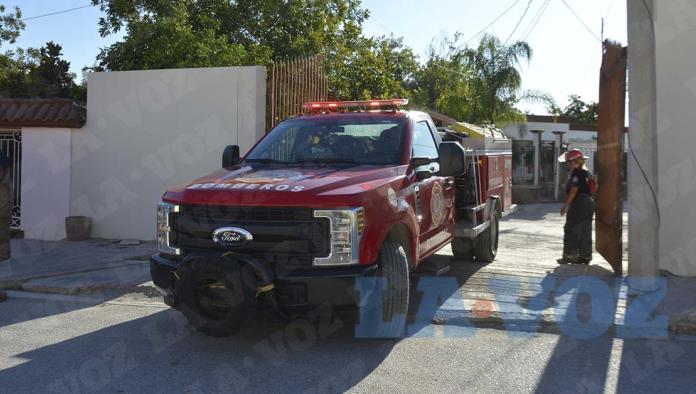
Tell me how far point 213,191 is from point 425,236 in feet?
6.89

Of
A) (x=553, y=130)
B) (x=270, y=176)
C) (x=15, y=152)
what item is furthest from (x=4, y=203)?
(x=553, y=130)

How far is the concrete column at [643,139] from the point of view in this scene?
6.79m

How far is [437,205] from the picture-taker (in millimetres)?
6438

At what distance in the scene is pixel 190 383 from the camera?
4344 millimetres

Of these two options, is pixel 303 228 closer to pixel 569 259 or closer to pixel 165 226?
pixel 165 226

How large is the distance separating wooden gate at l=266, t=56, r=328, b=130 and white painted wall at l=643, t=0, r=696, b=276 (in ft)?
17.7

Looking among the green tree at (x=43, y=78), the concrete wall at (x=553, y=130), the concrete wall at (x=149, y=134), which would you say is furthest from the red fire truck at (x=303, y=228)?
the concrete wall at (x=553, y=130)

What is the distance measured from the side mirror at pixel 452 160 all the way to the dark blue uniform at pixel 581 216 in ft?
11.1

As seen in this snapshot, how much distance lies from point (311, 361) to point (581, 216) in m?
5.21

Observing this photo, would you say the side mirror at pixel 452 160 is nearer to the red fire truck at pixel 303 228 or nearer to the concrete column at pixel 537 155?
the red fire truck at pixel 303 228

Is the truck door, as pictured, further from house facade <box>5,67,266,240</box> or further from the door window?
house facade <box>5,67,266,240</box>

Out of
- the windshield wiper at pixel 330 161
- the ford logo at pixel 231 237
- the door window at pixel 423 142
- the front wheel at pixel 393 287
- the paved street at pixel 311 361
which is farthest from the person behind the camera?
the door window at pixel 423 142

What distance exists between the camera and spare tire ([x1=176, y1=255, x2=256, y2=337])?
457 cm

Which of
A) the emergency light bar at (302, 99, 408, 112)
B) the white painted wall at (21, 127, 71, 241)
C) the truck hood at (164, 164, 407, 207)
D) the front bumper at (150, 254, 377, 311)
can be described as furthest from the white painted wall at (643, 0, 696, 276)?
the white painted wall at (21, 127, 71, 241)
